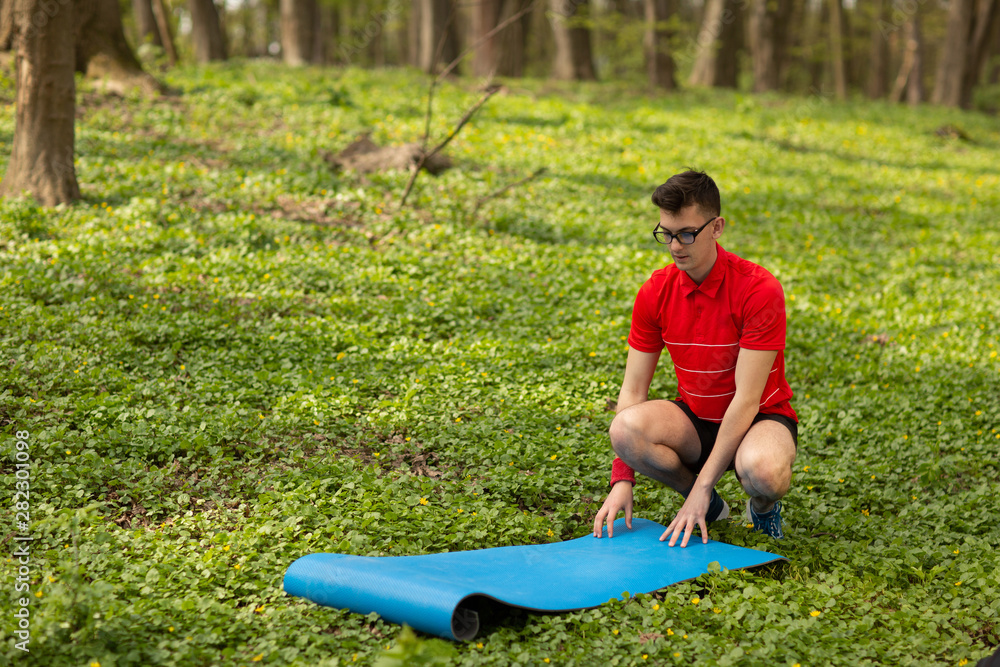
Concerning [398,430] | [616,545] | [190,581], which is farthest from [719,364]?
[190,581]

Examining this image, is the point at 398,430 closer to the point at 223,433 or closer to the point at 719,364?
the point at 223,433

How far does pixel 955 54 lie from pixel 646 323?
863 inches

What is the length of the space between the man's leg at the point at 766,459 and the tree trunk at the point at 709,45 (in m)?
20.4

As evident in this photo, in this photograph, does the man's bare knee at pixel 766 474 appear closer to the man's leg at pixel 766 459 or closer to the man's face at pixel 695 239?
the man's leg at pixel 766 459

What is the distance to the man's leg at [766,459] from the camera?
3662 mm

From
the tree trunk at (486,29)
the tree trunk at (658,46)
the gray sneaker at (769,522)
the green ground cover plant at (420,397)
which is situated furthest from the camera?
the tree trunk at (486,29)

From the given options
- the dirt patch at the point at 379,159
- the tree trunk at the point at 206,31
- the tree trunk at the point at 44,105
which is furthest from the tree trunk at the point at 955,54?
the tree trunk at the point at 44,105

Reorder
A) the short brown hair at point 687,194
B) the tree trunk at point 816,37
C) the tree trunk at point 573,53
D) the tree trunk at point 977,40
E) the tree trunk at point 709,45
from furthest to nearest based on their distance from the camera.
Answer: the tree trunk at point 816,37 < the tree trunk at point 709,45 < the tree trunk at point 977,40 < the tree trunk at point 573,53 < the short brown hair at point 687,194

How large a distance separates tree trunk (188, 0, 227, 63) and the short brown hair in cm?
1754

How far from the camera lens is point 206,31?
1822 cm

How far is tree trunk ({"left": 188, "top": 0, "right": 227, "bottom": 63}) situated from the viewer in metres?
18.1

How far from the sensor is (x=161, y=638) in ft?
10.0

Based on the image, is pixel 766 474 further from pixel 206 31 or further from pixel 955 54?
pixel 955 54

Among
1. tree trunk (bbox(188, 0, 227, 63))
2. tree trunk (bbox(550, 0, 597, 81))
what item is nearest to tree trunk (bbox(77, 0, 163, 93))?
tree trunk (bbox(188, 0, 227, 63))
